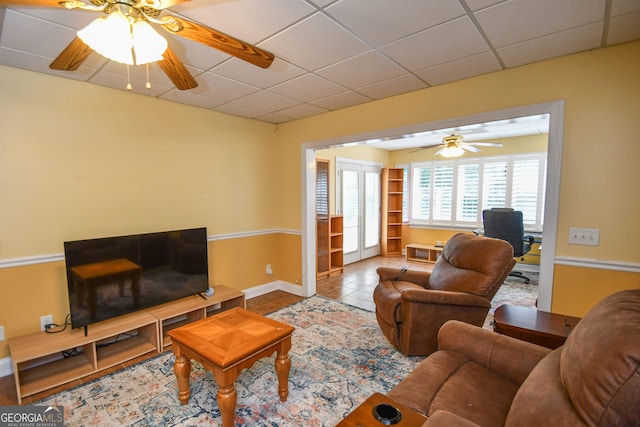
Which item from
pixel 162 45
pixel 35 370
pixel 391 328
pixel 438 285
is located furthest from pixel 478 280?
pixel 35 370

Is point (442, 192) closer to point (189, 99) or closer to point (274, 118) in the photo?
point (274, 118)

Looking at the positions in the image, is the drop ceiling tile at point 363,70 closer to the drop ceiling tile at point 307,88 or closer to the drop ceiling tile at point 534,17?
the drop ceiling tile at point 307,88

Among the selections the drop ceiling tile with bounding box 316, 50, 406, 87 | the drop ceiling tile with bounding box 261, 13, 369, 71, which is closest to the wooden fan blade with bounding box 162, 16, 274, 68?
the drop ceiling tile with bounding box 261, 13, 369, 71

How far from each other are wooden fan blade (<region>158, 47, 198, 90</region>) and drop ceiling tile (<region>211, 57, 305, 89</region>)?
0.56 meters

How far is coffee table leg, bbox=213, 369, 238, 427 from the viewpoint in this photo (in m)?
1.67

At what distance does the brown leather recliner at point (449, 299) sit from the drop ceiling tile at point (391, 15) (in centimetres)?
189

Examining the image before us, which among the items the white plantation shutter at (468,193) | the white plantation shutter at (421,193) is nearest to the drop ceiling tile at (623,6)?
the white plantation shutter at (468,193)

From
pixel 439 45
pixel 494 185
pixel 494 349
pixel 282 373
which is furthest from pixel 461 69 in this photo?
pixel 494 185

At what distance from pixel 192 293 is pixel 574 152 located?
370cm

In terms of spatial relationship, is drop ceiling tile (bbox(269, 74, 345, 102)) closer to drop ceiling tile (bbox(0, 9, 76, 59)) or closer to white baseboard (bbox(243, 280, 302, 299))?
drop ceiling tile (bbox(0, 9, 76, 59))

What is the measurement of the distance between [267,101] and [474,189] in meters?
4.51

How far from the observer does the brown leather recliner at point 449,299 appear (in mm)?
2418

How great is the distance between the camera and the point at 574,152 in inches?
89.2

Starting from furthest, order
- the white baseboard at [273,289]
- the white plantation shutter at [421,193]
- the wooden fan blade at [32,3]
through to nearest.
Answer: the white plantation shutter at [421,193]
the white baseboard at [273,289]
the wooden fan blade at [32,3]
